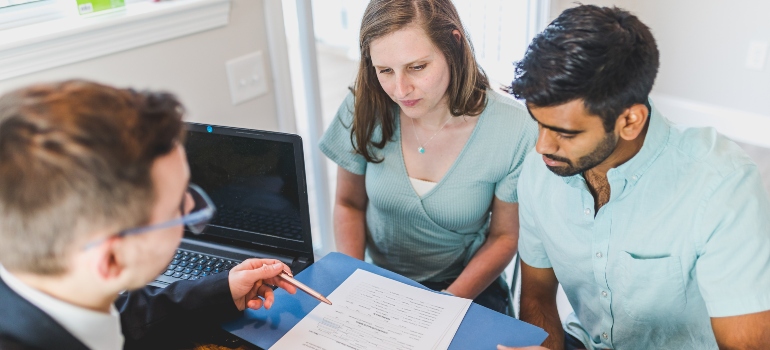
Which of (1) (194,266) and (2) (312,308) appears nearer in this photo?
(2) (312,308)

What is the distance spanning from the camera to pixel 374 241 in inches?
61.4

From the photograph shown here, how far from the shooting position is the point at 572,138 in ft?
3.16

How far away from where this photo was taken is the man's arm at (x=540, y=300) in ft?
4.09

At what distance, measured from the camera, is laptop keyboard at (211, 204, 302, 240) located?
1167 mm

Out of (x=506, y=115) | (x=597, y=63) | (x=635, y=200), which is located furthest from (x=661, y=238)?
(x=506, y=115)

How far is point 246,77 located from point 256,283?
2.83ft

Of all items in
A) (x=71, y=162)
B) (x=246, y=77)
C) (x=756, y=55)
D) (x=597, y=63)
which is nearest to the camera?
(x=71, y=162)

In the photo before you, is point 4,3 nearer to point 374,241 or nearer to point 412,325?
point 374,241

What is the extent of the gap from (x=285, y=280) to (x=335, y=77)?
2976 millimetres

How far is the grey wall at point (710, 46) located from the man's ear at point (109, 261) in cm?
239

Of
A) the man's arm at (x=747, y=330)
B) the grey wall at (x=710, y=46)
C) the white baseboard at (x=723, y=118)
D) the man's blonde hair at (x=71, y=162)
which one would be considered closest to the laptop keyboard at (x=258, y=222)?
the man's blonde hair at (x=71, y=162)

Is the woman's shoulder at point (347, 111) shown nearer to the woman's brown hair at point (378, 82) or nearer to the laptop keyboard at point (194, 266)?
the woman's brown hair at point (378, 82)

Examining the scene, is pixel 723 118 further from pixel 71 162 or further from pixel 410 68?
pixel 71 162

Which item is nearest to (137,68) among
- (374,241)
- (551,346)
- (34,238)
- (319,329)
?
(374,241)
